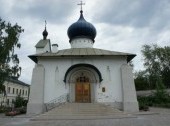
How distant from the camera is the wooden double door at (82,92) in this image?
57.3 ft

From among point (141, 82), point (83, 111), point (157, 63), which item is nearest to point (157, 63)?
point (157, 63)

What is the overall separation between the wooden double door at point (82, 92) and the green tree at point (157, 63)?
73.4ft

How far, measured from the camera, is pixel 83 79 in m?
17.9

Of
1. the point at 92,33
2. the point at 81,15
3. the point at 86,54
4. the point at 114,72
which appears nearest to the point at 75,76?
the point at 86,54

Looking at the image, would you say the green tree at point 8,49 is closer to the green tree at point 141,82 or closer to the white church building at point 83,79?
the white church building at point 83,79

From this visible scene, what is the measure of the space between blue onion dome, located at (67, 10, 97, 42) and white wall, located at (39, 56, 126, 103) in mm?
4461

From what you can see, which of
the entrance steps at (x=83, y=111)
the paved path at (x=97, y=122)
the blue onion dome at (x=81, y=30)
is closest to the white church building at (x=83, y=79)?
the entrance steps at (x=83, y=111)

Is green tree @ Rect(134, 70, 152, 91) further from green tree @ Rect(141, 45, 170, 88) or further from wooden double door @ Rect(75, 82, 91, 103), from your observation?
wooden double door @ Rect(75, 82, 91, 103)

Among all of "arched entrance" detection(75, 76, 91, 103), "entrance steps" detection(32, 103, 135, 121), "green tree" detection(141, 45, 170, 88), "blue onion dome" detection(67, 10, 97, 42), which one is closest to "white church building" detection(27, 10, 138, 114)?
"arched entrance" detection(75, 76, 91, 103)

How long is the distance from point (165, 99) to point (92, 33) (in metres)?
10.9

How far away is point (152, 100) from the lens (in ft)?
82.4

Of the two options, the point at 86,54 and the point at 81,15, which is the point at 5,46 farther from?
the point at 81,15

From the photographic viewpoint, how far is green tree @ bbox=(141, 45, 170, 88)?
3706 centimetres

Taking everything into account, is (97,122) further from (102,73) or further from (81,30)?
(81,30)
